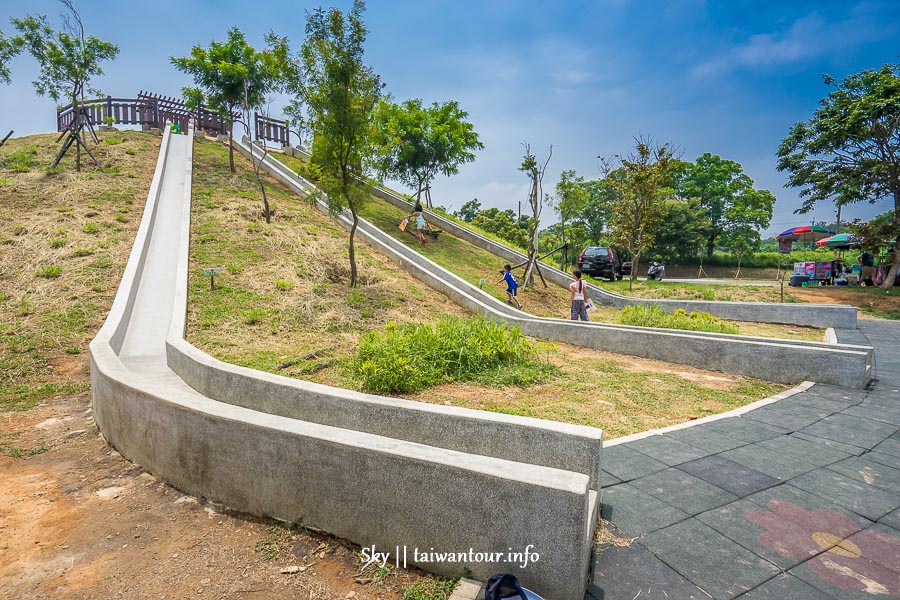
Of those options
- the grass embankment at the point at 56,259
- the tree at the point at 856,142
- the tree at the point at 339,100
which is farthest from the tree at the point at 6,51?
the tree at the point at 856,142

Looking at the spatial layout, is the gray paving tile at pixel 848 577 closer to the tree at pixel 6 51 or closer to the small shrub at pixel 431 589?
the small shrub at pixel 431 589

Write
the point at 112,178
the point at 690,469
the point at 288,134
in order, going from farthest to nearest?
the point at 288,134 → the point at 112,178 → the point at 690,469

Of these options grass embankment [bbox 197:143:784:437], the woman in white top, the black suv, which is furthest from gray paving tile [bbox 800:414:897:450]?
the black suv

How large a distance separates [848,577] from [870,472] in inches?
67.0

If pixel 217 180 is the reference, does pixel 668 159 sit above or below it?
above

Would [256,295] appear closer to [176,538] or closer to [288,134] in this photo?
[176,538]

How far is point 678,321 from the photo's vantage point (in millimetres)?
8789

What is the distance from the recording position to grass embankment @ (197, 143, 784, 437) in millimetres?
4961

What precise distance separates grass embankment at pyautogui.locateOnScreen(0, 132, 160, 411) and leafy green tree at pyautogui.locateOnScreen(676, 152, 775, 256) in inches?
1579

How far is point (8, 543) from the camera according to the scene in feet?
9.84

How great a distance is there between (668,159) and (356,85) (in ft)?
50.0

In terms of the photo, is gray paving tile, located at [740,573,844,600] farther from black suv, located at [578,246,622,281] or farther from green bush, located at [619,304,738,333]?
black suv, located at [578,246,622,281]

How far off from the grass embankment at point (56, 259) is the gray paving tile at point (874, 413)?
10.3 meters

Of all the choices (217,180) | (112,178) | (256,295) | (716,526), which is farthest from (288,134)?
(716,526)
